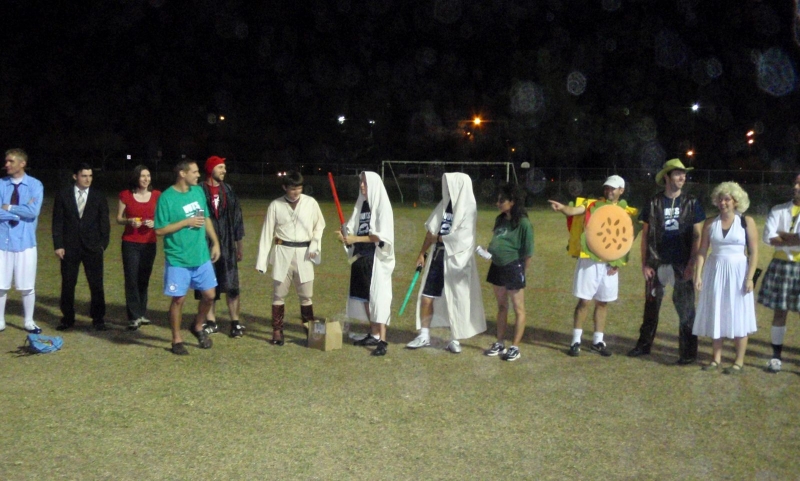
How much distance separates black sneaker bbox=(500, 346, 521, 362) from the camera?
277 inches

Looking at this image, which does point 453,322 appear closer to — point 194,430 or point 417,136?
point 194,430

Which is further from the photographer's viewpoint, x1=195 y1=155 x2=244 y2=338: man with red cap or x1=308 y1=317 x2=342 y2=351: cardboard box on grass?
x1=195 y1=155 x2=244 y2=338: man with red cap

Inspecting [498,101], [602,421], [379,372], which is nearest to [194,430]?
[379,372]

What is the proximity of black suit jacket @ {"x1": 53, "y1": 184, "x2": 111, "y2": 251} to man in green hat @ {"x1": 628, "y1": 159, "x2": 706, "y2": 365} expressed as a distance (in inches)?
229

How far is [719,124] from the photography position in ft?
184

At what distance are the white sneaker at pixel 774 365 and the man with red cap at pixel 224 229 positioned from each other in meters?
5.24

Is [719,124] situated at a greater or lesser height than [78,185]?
greater

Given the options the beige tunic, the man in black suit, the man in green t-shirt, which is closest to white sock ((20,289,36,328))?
the man in black suit

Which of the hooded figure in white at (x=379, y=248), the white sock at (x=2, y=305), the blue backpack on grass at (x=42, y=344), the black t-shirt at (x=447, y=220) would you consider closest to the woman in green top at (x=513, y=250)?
the black t-shirt at (x=447, y=220)

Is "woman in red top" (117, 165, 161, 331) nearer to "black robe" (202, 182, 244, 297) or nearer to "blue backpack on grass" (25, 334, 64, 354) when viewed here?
"black robe" (202, 182, 244, 297)

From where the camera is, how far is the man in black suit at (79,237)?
8.08m

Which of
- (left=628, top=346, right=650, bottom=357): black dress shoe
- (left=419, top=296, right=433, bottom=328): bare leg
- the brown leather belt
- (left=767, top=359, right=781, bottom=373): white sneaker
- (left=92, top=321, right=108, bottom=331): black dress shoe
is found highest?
the brown leather belt

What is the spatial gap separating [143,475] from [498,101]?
164 ft

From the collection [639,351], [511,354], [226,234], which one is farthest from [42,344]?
[639,351]
